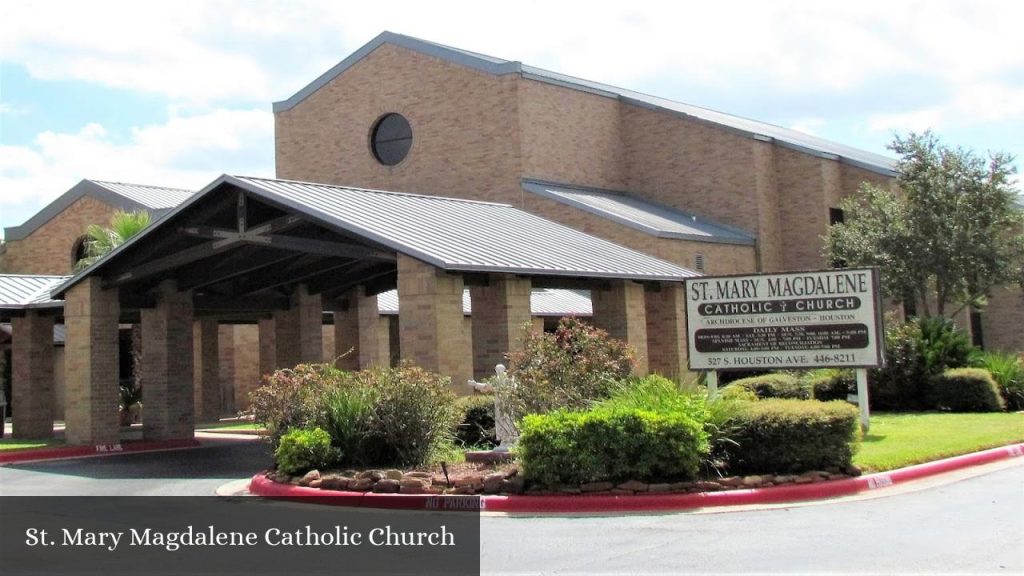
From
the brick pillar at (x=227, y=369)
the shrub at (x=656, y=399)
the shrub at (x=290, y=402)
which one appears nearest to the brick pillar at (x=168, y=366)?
the shrub at (x=290, y=402)

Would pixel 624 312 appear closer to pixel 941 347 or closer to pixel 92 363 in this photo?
pixel 941 347

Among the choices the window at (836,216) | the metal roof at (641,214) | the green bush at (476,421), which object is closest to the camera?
the green bush at (476,421)

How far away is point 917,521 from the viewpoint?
10.9 metres

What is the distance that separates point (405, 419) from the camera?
1552cm

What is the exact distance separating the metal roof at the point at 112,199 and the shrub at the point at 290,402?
71.2 feet

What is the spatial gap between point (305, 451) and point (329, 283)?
14.7 m

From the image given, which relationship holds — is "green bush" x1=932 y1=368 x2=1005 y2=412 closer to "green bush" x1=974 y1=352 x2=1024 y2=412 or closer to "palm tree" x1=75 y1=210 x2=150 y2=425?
"green bush" x1=974 y1=352 x2=1024 y2=412

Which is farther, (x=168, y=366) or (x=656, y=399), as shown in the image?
(x=168, y=366)

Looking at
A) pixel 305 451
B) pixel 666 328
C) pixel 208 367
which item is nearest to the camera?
pixel 305 451

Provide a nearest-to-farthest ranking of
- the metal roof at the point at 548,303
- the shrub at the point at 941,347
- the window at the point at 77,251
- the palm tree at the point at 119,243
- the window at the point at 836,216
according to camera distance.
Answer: the shrub at the point at 941,347 < the palm tree at the point at 119,243 < the metal roof at the point at 548,303 < the window at the point at 836,216 < the window at the point at 77,251

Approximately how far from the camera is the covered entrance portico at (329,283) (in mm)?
19578

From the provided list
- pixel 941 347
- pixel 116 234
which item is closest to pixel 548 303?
pixel 116 234

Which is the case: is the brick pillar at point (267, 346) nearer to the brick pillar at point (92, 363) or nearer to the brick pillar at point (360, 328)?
the brick pillar at point (360, 328)

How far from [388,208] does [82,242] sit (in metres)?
20.7
